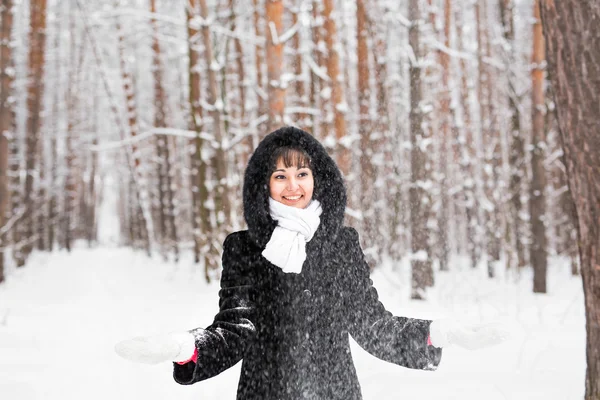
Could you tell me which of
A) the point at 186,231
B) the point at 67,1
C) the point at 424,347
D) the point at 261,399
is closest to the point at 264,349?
the point at 261,399

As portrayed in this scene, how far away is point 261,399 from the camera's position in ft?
7.20

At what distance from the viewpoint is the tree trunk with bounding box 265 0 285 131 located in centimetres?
864

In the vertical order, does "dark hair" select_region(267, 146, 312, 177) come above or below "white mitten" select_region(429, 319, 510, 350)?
above

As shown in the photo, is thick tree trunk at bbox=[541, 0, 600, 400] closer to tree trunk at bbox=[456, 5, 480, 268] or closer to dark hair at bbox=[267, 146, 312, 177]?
dark hair at bbox=[267, 146, 312, 177]

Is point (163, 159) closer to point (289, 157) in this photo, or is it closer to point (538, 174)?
point (538, 174)

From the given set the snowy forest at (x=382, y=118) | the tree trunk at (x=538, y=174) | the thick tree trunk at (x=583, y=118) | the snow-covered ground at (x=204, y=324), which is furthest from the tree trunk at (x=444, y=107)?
the thick tree trunk at (x=583, y=118)

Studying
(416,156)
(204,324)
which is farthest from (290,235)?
(416,156)

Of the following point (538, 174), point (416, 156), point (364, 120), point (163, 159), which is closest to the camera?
point (416, 156)

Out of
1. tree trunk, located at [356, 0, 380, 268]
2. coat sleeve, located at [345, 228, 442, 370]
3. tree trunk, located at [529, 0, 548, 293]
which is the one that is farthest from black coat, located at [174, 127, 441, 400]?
tree trunk, located at [356, 0, 380, 268]

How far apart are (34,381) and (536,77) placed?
28.9 feet

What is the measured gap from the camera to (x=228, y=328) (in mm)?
2121

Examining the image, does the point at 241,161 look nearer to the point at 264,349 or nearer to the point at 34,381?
the point at 34,381

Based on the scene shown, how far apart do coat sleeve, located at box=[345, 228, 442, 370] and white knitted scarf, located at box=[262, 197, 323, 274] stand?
25 cm

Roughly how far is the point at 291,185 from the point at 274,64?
6.79m
